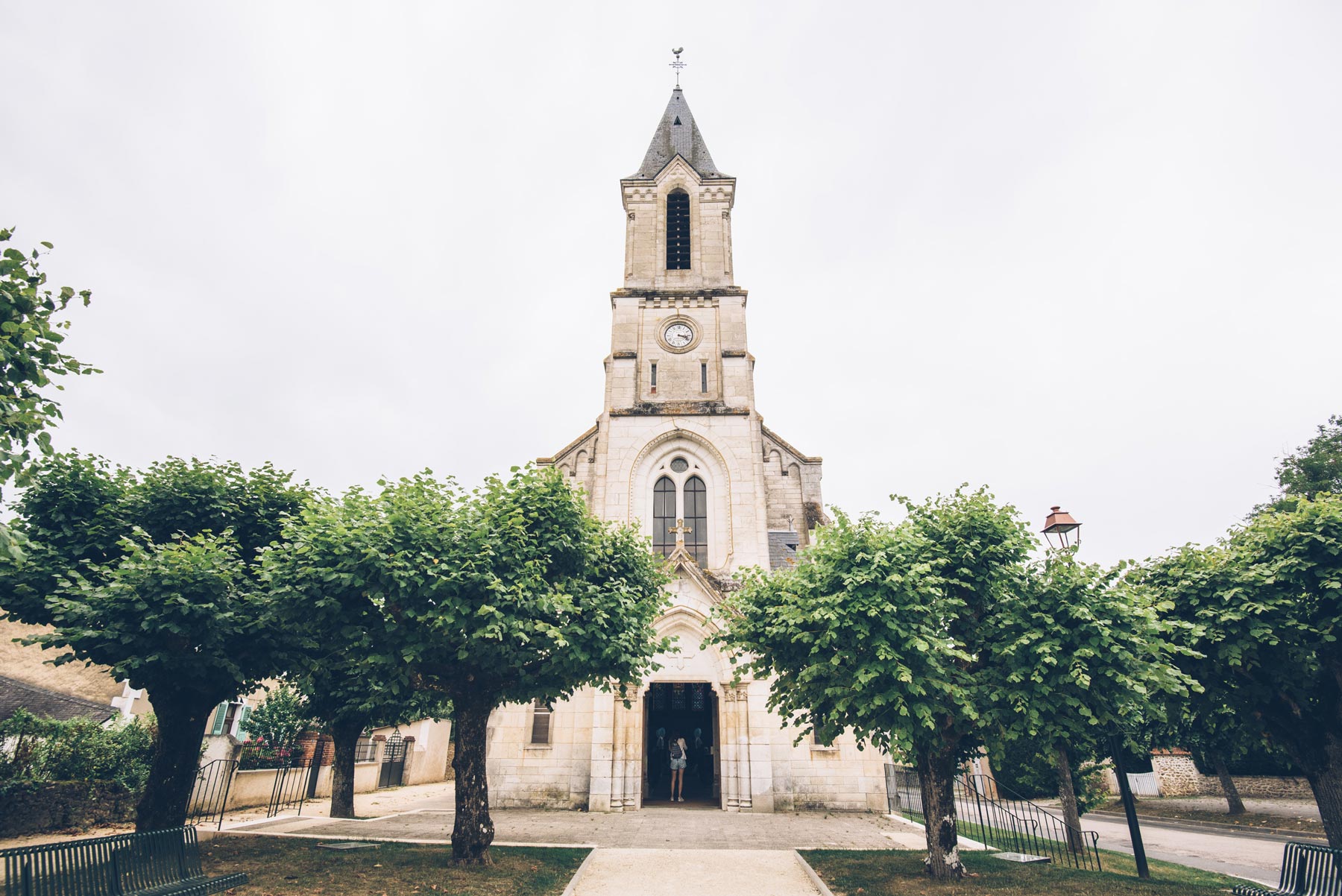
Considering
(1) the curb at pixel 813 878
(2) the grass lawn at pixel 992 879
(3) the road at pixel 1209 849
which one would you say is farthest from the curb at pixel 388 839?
(3) the road at pixel 1209 849

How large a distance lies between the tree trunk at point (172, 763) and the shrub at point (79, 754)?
6.11 meters

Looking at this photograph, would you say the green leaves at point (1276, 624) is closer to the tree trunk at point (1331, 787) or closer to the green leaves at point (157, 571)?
the tree trunk at point (1331, 787)

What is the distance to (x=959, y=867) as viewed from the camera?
12.6m

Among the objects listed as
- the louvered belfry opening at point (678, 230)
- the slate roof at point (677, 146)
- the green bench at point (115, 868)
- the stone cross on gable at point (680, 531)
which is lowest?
the green bench at point (115, 868)

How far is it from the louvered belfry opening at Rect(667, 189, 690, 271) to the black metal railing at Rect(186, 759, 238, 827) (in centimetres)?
2361

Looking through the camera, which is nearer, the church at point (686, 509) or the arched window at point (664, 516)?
the church at point (686, 509)

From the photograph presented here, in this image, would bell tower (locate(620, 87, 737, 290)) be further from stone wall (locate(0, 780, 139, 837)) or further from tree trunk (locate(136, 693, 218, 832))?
stone wall (locate(0, 780, 139, 837))

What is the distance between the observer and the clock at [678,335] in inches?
1148

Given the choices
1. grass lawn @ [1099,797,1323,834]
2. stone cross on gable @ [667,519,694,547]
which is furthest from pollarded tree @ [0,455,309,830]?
grass lawn @ [1099,797,1323,834]

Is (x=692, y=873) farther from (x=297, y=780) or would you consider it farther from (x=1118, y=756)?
(x=297, y=780)

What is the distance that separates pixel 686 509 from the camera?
26.7 metres

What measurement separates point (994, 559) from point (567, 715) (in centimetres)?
1491

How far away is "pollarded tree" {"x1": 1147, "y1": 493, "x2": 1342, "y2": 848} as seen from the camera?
12.6 m

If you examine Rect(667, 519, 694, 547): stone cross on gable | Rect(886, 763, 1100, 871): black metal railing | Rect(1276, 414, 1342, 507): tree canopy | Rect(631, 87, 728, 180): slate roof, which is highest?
Rect(631, 87, 728, 180): slate roof
